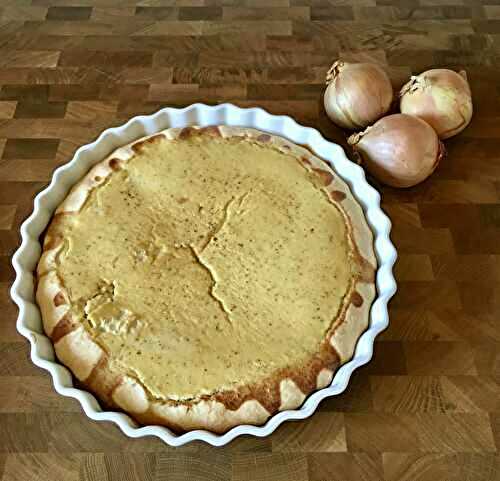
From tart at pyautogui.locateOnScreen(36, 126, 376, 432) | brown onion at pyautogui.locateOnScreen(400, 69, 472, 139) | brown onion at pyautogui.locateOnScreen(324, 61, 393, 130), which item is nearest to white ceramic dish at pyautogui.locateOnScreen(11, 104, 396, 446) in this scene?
tart at pyautogui.locateOnScreen(36, 126, 376, 432)

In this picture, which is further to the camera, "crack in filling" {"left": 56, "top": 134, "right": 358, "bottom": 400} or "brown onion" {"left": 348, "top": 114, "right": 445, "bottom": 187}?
"brown onion" {"left": 348, "top": 114, "right": 445, "bottom": 187}

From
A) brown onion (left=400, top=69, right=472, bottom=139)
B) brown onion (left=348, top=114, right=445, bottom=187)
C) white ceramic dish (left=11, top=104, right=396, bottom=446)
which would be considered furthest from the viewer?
brown onion (left=400, top=69, right=472, bottom=139)

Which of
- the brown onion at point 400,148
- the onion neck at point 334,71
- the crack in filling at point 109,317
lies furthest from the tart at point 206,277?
the onion neck at point 334,71

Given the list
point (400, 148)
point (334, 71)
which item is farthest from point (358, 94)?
point (400, 148)

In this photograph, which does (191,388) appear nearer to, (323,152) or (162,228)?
(162,228)

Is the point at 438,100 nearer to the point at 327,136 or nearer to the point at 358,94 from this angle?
the point at 358,94

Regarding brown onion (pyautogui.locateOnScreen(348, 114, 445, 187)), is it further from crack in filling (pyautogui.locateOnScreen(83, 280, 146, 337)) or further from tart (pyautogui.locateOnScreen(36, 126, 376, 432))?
crack in filling (pyautogui.locateOnScreen(83, 280, 146, 337))
